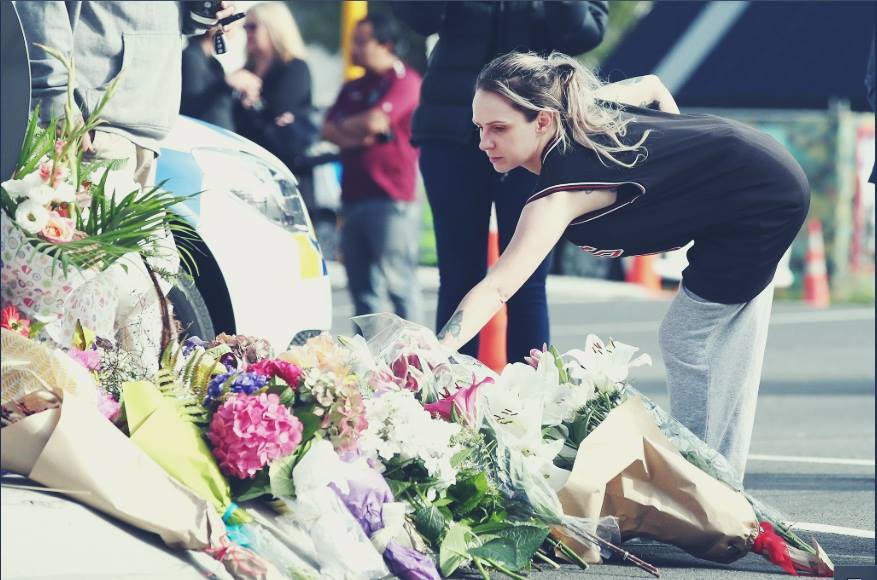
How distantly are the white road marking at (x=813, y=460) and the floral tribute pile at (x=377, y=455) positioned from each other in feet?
7.49

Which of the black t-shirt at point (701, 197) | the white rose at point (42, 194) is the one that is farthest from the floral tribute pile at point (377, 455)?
the black t-shirt at point (701, 197)

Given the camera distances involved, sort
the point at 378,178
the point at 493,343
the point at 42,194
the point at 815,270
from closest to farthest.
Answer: the point at 42,194 < the point at 493,343 < the point at 378,178 < the point at 815,270

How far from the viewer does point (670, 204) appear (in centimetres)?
471

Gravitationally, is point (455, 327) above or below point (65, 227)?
below

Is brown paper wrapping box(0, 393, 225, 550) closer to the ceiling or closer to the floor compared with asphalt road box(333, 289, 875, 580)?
closer to the ceiling

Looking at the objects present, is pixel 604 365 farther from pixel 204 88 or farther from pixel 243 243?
pixel 204 88

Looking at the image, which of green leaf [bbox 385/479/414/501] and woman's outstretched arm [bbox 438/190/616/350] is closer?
green leaf [bbox 385/479/414/501]

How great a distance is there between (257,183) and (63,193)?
2.14 meters

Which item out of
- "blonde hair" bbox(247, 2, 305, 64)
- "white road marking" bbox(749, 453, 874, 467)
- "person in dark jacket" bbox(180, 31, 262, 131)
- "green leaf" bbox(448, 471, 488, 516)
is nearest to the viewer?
"green leaf" bbox(448, 471, 488, 516)

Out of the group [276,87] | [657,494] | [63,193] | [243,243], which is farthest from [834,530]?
[276,87]

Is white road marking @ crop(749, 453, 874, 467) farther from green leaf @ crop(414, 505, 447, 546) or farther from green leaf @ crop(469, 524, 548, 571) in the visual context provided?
green leaf @ crop(414, 505, 447, 546)

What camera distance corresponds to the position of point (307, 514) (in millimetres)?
3742

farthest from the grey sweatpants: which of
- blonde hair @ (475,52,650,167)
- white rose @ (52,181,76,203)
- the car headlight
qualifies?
white rose @ (52,181,76,203)

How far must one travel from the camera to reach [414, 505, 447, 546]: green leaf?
402 centimetres
